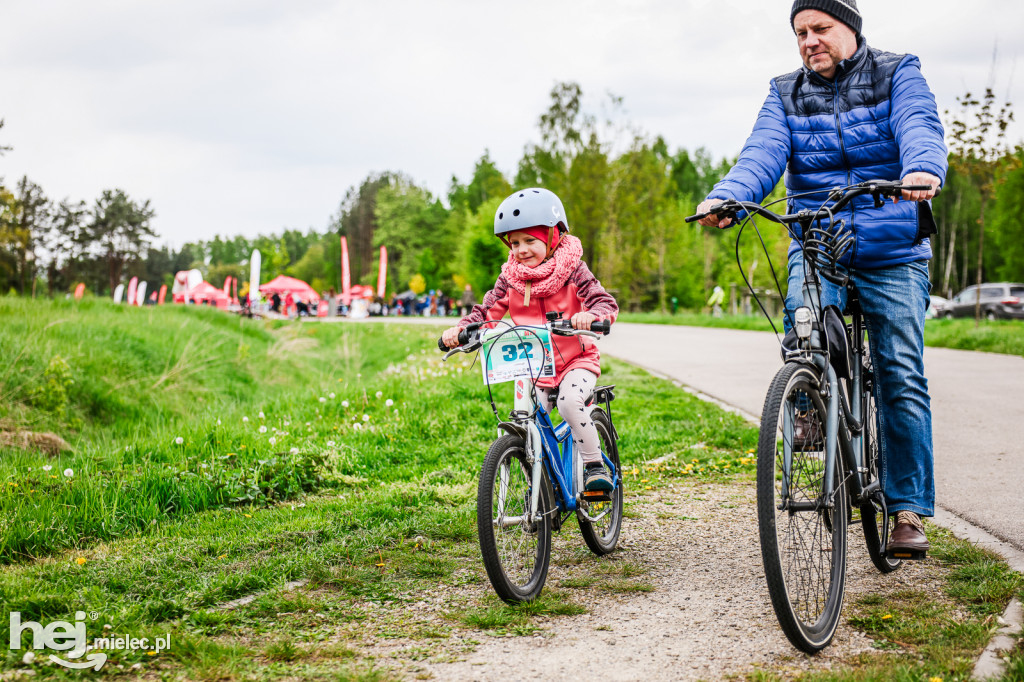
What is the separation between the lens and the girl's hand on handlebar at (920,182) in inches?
118

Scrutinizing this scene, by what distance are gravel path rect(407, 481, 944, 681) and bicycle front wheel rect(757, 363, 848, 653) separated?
5.8 inches

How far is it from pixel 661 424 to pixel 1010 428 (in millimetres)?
2805

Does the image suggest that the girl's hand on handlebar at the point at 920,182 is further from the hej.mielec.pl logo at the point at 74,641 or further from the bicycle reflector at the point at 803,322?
the hej.mielec.pl logo at the point at 74,641

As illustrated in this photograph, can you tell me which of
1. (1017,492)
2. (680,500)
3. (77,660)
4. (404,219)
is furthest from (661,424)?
(404,219)

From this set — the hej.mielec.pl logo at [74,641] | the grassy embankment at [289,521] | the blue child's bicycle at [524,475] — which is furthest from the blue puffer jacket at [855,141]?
the hej.mielec.pl logo at [74,641]

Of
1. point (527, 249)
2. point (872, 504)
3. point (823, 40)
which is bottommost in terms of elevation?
point (872, 504)

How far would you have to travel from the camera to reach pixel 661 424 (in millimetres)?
7594

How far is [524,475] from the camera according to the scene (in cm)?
356

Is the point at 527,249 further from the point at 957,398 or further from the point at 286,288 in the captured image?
the point at 286,288

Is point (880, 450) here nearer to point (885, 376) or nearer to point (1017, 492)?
point (885, 376)

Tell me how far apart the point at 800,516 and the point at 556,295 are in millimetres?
1561

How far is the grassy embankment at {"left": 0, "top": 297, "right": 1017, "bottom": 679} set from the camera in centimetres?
308

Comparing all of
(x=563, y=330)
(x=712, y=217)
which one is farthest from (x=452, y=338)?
(x=712, y=217)

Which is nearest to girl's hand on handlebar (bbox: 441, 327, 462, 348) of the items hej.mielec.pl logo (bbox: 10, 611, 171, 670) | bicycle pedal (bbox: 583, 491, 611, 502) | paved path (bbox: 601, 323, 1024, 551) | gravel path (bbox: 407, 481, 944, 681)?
bicycle pedal (bbox: 583, 491, 611, 502)
